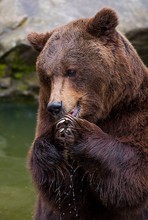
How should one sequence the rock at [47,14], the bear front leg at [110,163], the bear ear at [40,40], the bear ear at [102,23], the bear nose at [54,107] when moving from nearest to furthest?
the bear nose at [54,107] → the bear front leg at [110,163] → the bear ear at [102,23] → the bear ear at [40,40] → the rock at [47,14]

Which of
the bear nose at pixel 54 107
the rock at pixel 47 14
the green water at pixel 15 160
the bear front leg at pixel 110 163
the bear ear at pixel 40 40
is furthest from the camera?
the rock at pixel 47 14

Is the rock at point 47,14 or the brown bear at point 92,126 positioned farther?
the rock at point 47,14

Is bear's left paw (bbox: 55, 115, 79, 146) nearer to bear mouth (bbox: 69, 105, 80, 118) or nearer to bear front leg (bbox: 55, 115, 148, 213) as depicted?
bear front leg (bbox: 55, 115, 148, 213)

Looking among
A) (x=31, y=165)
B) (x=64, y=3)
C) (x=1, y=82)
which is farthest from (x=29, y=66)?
(x=31, y=165)

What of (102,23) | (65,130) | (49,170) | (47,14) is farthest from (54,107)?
(47,14)

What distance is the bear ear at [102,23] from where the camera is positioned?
554 cm

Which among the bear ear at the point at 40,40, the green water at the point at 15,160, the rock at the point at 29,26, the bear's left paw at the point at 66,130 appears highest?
the bear ear at the point at 40,40

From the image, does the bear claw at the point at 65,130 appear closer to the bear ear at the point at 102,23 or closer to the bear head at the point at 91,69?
the bear head at the point at 91,69

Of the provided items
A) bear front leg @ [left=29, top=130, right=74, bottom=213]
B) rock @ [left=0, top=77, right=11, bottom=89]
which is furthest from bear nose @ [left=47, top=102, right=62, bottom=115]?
rock @ [left=0, top=77, right=11, bottom=89]

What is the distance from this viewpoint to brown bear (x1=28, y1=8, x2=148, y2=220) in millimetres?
5312

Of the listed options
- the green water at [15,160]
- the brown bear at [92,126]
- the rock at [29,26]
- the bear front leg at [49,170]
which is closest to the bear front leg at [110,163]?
the brown bear at [92,126]

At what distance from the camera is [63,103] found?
5.12 m

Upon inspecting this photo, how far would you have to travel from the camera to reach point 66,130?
5246mm

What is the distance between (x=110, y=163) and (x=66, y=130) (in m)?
0.44
